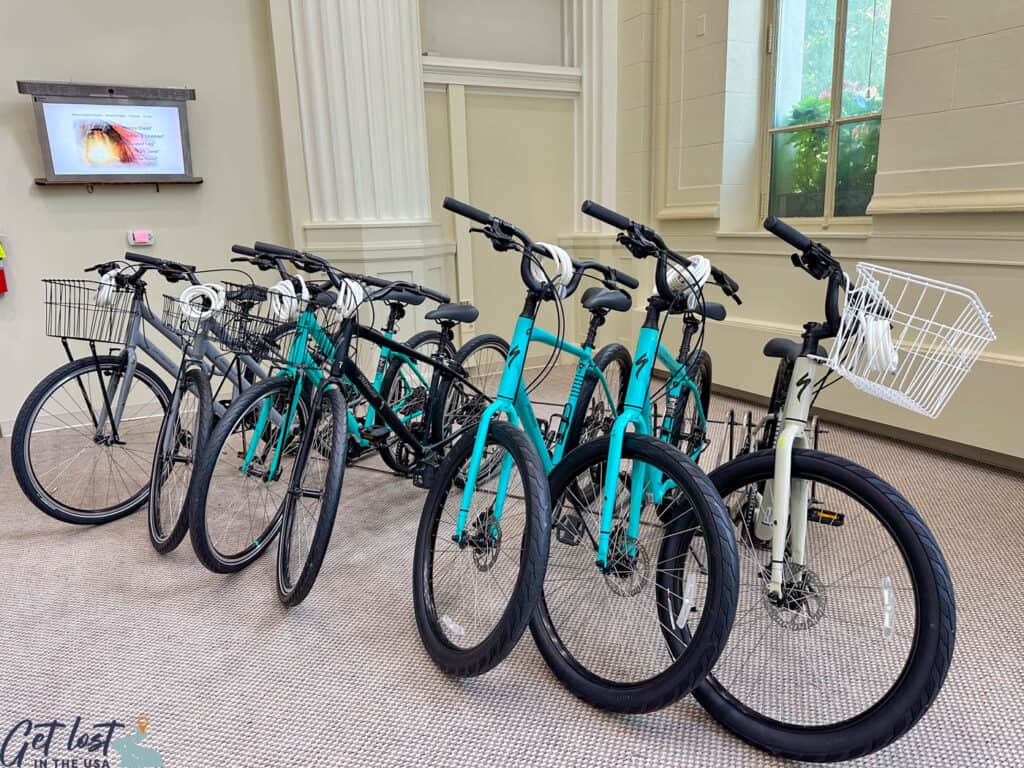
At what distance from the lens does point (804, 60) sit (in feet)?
11.4

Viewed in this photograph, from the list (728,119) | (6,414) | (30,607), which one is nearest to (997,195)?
(728,119)

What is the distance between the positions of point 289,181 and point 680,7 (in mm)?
2327

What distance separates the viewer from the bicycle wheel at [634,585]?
124 cm

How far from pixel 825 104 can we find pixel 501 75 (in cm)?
178

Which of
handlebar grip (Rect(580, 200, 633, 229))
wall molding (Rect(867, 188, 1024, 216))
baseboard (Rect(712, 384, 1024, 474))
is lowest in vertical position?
baseboard (Rect(712, 384, 1024, 474))

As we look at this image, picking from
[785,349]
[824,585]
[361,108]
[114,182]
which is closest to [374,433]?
[785,349]

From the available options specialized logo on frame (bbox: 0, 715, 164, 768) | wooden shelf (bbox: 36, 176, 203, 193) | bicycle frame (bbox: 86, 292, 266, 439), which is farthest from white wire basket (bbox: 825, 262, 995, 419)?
wooden shelf (bbox: 36, 176, 203, 193)

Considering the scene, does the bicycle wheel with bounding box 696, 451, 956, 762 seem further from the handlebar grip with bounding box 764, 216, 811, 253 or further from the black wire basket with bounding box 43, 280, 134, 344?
the black wire basket with bounding box 43, 280, 134, 344

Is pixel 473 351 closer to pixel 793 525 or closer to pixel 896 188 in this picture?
pixel 793 525

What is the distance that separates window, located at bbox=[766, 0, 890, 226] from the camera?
3.15 metres

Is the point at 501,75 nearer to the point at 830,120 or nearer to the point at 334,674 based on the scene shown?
the point at 830,120

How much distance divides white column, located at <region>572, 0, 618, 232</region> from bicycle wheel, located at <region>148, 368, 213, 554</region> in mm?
2782

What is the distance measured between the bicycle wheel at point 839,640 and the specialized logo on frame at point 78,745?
113cm

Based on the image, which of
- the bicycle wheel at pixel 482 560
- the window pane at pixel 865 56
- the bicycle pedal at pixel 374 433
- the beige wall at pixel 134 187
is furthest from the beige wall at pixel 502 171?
the bicycle wheel at pixel 482 560
